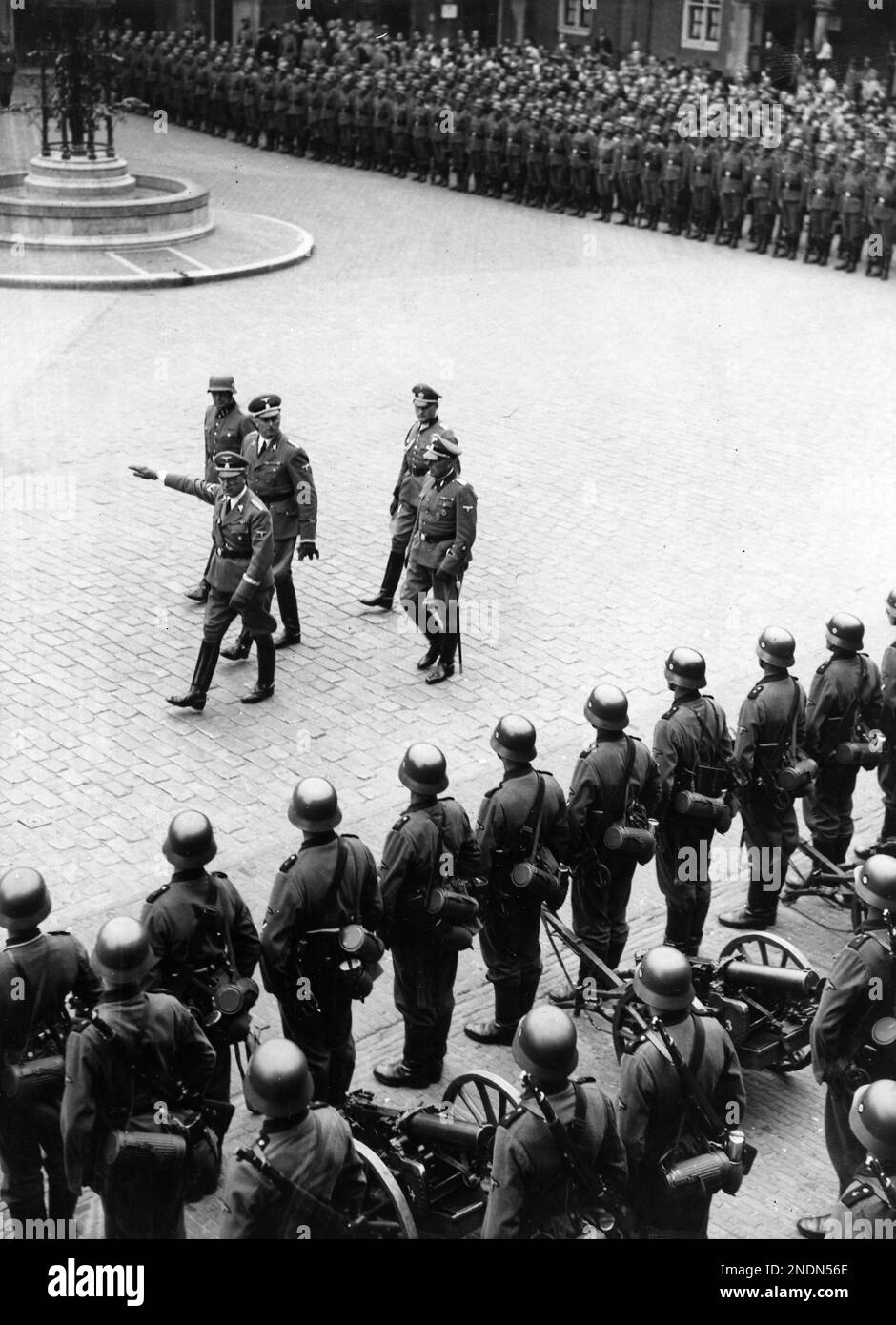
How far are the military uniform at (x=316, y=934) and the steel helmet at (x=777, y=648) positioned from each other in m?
2.63

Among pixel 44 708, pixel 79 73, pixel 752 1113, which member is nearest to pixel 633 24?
pixel 79 73

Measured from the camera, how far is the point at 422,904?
6684 mm

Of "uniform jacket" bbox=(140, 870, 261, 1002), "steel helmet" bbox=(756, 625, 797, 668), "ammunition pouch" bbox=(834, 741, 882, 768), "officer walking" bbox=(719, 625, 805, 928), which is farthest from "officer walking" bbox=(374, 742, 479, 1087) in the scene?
"ammunition pouch" bbox=(834, 741, 882, 768)

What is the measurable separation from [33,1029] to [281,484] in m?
5.70

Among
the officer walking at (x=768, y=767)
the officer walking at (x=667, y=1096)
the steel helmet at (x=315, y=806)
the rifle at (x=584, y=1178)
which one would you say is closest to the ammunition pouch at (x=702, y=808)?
the officer walking at (x=768, y=767)

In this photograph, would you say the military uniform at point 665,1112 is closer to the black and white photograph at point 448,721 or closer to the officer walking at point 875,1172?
the black and white photograph at point 448,721

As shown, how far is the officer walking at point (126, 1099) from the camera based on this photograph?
17.3ft

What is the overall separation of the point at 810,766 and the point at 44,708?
483cm

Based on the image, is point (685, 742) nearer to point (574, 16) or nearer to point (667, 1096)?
point (667, 1096)

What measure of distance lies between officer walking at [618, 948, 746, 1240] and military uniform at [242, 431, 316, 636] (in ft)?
19.3

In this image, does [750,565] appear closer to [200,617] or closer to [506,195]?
[200,617]

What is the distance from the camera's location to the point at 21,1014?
18.7 ft

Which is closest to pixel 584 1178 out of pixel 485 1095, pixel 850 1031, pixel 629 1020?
pixel 485 1095

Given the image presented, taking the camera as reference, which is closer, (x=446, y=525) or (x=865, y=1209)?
(x=865, y=1209)
